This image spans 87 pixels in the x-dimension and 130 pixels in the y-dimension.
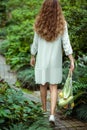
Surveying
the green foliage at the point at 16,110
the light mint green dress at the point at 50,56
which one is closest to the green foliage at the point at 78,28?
the light mint green dress at the point at 50,56

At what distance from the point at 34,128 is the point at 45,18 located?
2.09 metres

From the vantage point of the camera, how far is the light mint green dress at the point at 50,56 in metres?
7.01

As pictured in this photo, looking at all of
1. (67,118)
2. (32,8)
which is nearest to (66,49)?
(67,118)

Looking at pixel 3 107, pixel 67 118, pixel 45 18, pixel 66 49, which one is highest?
pixel 45 18

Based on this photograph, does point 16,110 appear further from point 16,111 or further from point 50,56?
point 50,56

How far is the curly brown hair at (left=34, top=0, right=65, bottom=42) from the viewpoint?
22.7 feet

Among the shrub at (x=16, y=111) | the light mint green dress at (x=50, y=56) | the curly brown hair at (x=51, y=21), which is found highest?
the curly brown hair at (x=51, y=21)

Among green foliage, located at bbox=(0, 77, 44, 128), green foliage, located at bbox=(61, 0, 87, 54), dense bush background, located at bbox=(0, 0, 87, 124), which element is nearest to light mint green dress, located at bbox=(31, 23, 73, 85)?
dense bush background, located at bbox=(0, 0, 87, 124)

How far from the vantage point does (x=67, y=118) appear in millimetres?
7461

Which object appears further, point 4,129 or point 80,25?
point 80,25

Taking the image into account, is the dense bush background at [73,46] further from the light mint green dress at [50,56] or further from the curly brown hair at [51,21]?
the curly brown hair at [51,21]

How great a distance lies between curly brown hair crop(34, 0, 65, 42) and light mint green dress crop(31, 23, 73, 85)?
3.8 inches

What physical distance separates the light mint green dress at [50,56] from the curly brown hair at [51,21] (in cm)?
10

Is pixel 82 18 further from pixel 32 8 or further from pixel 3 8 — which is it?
pixel 3 8
